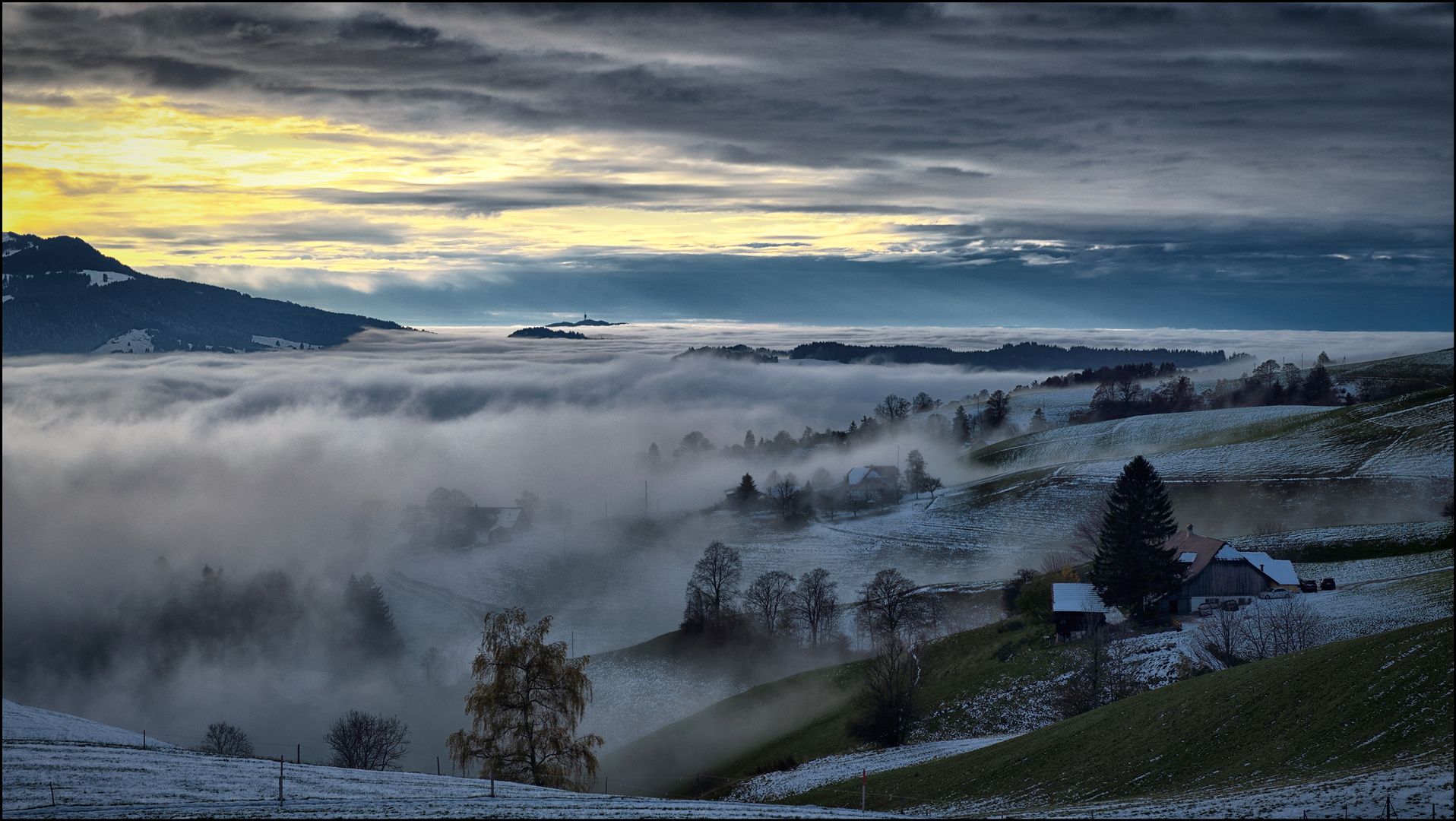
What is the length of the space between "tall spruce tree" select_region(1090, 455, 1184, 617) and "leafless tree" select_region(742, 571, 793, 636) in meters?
32.0

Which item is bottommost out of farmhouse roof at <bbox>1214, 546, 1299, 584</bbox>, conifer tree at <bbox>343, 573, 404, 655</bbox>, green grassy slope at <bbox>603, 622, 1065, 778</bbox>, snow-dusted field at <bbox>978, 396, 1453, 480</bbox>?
conifer tree at <bbox>343, 573, 404, 655</bbox>

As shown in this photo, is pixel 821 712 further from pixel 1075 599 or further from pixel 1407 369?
pixel 1407 369

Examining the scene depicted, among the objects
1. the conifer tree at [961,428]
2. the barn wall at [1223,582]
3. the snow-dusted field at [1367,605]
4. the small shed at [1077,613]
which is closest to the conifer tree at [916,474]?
the conifer tree at [961,428]

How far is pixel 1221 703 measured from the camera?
117 ft

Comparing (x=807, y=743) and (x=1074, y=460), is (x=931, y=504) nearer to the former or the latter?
(x=1074, y=460)

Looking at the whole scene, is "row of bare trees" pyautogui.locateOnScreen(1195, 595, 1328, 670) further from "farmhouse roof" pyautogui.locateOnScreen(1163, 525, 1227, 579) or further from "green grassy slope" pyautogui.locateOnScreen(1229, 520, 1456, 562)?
"green grassy slope" pyautogui.locateOnScreen(1229, 520, 1456, 562)

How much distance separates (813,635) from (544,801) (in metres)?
54.5

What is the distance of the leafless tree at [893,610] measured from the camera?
3049 inches

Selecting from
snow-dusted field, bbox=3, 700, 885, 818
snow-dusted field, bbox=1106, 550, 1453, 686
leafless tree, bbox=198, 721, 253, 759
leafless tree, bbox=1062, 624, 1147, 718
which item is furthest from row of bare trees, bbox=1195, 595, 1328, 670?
leafless tree, bbox=198, 721, 253, 759

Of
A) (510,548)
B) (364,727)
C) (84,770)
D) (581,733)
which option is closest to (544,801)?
(84,770)

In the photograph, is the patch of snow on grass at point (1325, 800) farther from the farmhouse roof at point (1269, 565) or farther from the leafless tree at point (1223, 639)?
the farmhouse roof at point (1269, 565)

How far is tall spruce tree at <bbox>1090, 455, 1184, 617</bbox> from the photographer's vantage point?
63.2 meters

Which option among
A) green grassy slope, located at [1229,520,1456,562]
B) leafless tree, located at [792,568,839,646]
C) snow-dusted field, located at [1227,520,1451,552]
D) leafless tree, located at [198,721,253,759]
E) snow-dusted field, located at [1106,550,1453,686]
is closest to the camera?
snow-dusted field, located at [1106,550,1453,686]

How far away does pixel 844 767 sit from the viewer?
154 feet
